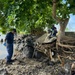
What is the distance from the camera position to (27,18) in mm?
11688

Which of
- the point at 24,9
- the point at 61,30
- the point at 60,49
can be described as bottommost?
the point at 60,49

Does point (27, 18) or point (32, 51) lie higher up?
point (27, 18)

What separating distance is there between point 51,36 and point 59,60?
1.47 metres

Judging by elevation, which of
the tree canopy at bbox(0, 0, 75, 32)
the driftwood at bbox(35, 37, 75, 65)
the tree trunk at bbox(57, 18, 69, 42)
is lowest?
the driftwood at bbox(35, 37, 75, 65)

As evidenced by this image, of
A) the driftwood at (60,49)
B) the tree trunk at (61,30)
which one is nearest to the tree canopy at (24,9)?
the tree trunk at (61,30)

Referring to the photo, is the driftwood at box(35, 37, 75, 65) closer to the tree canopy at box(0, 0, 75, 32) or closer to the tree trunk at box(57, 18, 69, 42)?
the tree trunk at box(57, 18, 69, 42)

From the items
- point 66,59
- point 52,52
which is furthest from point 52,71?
point 52,52


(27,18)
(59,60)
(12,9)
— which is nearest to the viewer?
(12,9)

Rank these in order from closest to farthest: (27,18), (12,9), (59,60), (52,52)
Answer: (12,9), (27,18), (59,60), (52,52)

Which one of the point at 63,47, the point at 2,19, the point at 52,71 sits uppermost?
the point at 2,19

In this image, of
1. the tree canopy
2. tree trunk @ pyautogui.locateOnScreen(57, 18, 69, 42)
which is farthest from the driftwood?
the tree canopy

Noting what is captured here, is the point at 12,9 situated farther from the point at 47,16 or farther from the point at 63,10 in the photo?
the point at 47,16

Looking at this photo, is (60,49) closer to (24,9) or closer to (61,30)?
Answer: (61,30)

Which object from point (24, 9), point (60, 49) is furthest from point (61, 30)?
point (24, 9)
